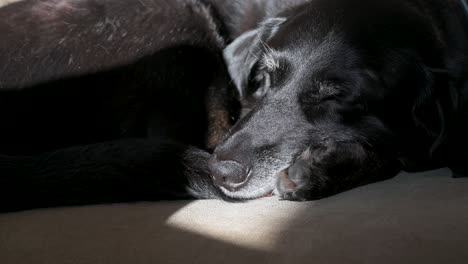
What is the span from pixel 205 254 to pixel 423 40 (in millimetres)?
946

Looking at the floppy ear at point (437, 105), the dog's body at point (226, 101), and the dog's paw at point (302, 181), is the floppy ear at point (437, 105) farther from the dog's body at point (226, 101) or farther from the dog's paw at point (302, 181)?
the dog's paw at point (302, 181)

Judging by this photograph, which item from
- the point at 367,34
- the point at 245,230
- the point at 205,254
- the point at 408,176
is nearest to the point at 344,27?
the point at 367,34

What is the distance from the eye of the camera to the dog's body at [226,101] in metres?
1.25

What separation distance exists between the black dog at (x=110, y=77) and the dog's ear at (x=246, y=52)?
0.06 meters

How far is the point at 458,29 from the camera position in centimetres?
160

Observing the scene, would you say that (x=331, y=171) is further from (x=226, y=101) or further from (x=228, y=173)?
(x=226, y=101)

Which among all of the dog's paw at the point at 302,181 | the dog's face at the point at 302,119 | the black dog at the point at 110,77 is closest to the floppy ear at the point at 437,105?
the dog's face at the point at 302,119

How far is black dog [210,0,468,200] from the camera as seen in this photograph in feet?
4.69

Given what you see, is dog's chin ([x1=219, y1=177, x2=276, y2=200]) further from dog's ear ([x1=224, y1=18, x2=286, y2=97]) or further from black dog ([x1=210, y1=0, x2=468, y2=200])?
dog's ear ([x1=224, y1=18, x2=286, y2=97])

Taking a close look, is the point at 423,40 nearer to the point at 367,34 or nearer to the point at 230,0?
the point at 367,34

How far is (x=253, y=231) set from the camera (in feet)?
3.48

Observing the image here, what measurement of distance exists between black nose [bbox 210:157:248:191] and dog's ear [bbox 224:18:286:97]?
0.51 m

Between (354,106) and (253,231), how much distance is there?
573 millimetres

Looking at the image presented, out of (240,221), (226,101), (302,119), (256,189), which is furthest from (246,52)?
(240,221)
